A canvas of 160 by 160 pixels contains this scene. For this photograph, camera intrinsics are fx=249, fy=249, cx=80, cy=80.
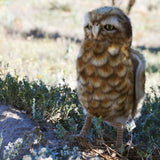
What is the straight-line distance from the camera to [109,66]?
6.45ft

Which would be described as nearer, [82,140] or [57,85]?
[82,140]

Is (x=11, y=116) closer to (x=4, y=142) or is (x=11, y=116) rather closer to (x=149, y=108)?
(x=4, y=142)

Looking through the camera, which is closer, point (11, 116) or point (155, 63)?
point (11, 116)

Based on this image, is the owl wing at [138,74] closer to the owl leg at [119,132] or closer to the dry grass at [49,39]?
the owl leg at [119,132]

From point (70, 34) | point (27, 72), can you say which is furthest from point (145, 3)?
point (27, 72)

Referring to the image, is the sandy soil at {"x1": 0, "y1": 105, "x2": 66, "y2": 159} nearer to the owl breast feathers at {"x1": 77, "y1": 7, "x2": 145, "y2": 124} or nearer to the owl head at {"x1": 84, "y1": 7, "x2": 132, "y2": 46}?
the owl breast feathers at {"x1": 77, "y1": 7, "x2": 145, "y2": 124}

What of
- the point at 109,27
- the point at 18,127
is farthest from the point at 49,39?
the point at 109,27

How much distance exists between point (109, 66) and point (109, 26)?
12.4 inches

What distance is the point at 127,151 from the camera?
231 cm

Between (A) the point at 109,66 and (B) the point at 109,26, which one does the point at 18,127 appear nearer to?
(A) the point at 109,66

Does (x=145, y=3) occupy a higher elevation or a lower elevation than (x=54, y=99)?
higher

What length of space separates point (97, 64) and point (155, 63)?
565 cm

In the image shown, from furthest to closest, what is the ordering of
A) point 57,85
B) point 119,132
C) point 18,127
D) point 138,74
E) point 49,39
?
point 49,39
point 57,85
point 18,127
point 119,132
point 138,74

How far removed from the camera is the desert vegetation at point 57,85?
2.13 metres
